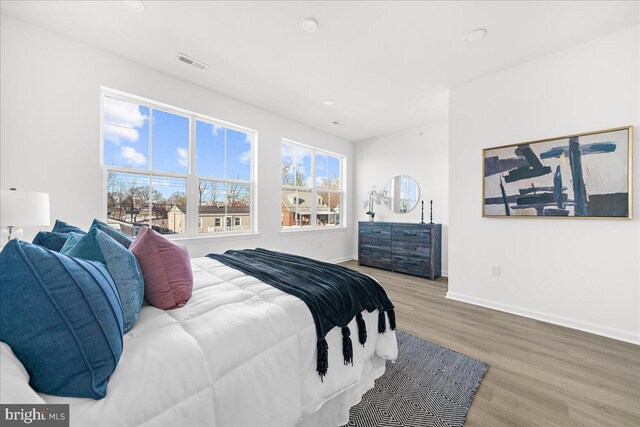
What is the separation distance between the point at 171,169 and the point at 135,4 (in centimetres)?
169

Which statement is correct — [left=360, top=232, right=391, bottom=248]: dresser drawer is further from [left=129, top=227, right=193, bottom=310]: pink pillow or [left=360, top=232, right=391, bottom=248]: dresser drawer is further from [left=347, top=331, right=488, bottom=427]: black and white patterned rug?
[left=129, top=227, right=193, bottom=310]: pink pillow

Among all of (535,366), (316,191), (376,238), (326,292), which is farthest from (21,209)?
(376,238)

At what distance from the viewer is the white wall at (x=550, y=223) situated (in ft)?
7.38

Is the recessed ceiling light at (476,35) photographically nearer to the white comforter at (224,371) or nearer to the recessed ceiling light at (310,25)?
the recessed ceiling light at (310,25)

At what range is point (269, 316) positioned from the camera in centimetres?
117

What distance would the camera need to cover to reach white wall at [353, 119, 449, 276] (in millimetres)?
4422

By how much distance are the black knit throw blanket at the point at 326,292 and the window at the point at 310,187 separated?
2.69 m

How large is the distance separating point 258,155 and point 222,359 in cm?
345

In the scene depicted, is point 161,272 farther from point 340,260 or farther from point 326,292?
point 340,260

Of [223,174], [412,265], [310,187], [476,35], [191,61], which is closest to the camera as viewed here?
[476,35]

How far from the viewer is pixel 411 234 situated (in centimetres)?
435

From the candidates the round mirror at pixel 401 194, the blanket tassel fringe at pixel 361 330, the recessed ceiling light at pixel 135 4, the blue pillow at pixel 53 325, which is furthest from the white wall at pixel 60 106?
the round mirror at pixel 401 194

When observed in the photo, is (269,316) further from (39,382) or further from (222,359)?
(39,382)

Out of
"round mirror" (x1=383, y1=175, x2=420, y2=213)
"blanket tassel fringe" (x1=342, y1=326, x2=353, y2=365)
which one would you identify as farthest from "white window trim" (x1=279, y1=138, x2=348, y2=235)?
"blanket tassel fringe" (x1=342, y1=326, x2=353, y2=365)
